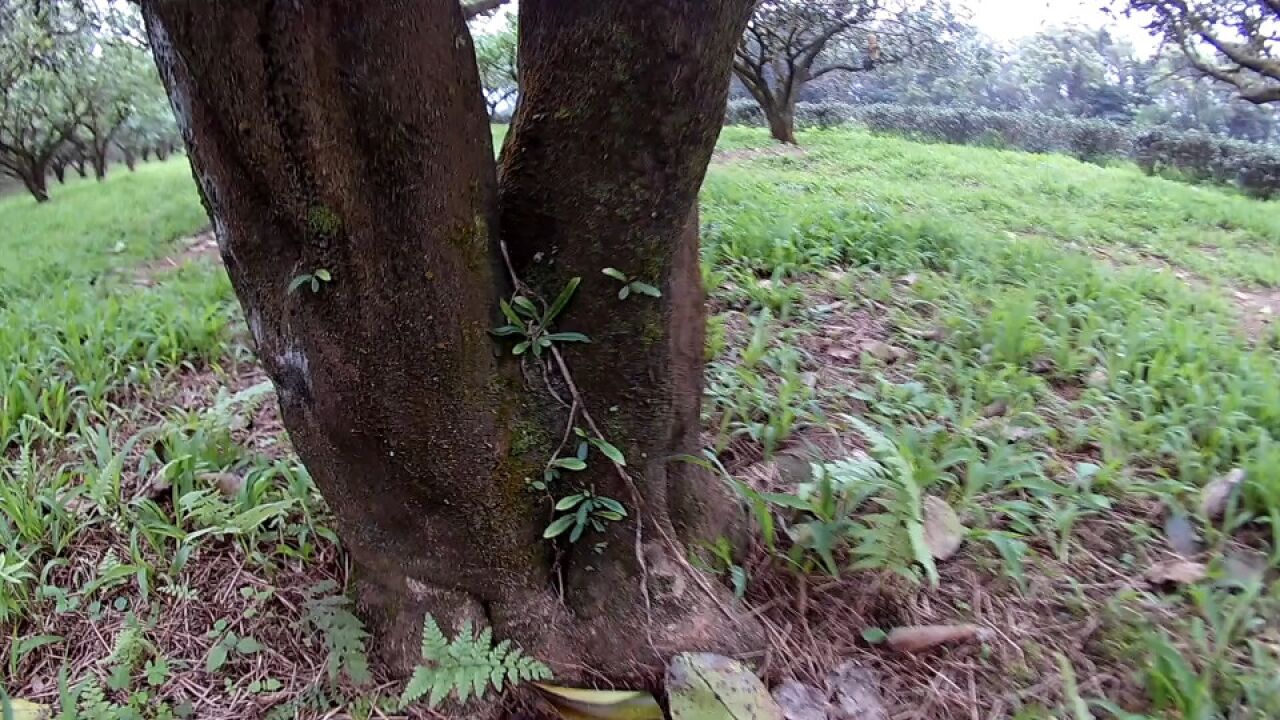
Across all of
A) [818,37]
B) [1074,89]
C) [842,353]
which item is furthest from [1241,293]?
[1074,89]

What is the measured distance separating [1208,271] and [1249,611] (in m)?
3.78

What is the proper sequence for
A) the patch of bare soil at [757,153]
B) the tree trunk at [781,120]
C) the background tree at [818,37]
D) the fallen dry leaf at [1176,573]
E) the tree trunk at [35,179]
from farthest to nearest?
1. the tree trunk at [35,179]
2. the tree trunk at [781,120]
3. the background tree at [818,37]
4. the patch of bare soil at [757,153]
5. the fallen dry leaf at [1176,573]

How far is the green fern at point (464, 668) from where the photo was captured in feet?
4.93

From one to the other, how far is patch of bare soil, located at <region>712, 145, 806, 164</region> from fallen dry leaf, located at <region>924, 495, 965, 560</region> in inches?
290

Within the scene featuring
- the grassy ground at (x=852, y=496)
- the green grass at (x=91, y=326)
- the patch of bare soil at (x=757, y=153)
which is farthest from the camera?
the patch of bare soil at (x=757, y=153)

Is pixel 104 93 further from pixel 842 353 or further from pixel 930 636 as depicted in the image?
pixel 930 636

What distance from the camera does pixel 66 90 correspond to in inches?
509

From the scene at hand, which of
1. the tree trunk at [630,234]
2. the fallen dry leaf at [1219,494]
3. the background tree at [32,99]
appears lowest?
the background tree at [32,99]

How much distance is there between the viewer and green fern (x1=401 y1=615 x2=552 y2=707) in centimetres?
150

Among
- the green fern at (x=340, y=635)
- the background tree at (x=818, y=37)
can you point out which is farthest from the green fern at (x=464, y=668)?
the background tree at (x=818, y=37)

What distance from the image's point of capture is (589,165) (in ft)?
4.63

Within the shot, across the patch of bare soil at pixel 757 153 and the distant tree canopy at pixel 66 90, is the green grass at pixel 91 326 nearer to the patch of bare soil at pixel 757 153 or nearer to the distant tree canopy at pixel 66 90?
the distant tree canopy at pixel 66 90

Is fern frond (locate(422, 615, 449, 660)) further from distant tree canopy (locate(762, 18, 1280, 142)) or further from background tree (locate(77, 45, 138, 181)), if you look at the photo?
distant tree canopy (locate(762, 18, 1280, 142))

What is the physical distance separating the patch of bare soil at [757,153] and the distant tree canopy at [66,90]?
21.2 ft
